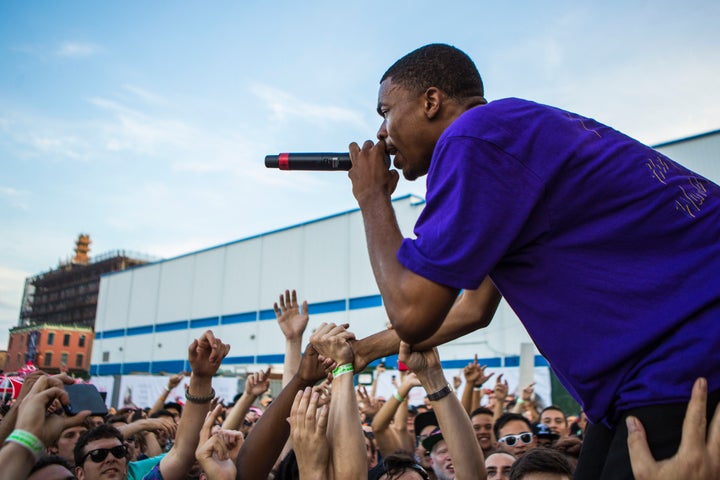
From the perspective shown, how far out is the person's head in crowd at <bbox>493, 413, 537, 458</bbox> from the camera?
5.48 metres

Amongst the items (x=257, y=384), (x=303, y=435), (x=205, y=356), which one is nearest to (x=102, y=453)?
(x=257, y=384)

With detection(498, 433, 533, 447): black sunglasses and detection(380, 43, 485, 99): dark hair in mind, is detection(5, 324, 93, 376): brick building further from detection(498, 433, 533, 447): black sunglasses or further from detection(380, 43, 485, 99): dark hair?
detection(380, 43, 485, 99): dark hair

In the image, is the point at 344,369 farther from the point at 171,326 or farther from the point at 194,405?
the point at 171,326

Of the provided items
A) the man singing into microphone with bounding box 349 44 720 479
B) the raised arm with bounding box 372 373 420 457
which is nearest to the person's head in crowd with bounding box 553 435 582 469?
the raised arm with bounding box 372 373 420 457

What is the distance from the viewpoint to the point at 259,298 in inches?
1270

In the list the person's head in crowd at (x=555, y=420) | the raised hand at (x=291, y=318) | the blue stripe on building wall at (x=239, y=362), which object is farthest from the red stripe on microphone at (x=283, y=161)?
the blue stripe on building wall at (x=239, y=362)

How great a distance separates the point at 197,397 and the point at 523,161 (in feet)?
8.43

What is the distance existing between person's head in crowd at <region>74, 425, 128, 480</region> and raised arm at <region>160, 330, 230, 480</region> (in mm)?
1008

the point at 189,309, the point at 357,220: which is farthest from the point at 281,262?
the point at 189,309

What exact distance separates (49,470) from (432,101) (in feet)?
9.45

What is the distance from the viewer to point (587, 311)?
138 cm

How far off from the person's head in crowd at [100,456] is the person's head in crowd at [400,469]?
1.84m

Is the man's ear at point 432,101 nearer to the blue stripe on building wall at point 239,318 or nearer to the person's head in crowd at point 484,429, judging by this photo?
the person's head in crowd at point 484,429

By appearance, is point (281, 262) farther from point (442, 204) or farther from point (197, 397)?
point (442, 204)
